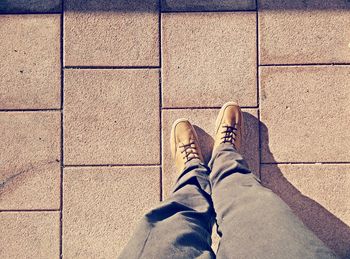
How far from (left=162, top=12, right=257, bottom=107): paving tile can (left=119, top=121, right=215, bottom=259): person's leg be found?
0.80ft

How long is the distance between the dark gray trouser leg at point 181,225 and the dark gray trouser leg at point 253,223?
0.25ft

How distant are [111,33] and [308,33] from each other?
129 centimetres

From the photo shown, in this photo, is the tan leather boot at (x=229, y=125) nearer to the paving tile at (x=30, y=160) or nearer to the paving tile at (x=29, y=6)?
the paving tile at (x=30, y=160)

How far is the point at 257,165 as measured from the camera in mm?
2143

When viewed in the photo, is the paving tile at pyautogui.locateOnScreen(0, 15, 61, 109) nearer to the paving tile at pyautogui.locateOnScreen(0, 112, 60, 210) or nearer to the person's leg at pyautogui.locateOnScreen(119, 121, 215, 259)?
the paving tile at pyautogui.locateOnScreen(0, 112, 60, 210)

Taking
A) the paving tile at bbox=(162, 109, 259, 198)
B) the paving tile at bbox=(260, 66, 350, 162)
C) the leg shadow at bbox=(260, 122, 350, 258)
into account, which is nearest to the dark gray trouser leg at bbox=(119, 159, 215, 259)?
the paving tile at bbox=(162, 109, 259, 198)

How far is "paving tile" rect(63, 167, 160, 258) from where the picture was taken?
84.1 inches

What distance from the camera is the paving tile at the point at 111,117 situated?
2150mm

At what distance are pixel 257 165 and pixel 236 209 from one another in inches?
23.0

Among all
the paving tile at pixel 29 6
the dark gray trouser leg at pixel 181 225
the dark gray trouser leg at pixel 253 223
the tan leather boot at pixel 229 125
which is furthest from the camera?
the paving tile at pixel 29 6

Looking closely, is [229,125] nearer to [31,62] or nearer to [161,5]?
[161,5]

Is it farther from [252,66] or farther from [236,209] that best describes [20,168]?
[252,66]

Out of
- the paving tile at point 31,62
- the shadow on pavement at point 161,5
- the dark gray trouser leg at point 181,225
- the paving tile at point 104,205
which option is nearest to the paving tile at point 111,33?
the shadow on pavement at point 161,5

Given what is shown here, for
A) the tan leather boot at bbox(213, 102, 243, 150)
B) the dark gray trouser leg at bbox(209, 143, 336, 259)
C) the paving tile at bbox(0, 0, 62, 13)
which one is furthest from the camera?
the paving tile at bbox(0, 0, 62, 13)
